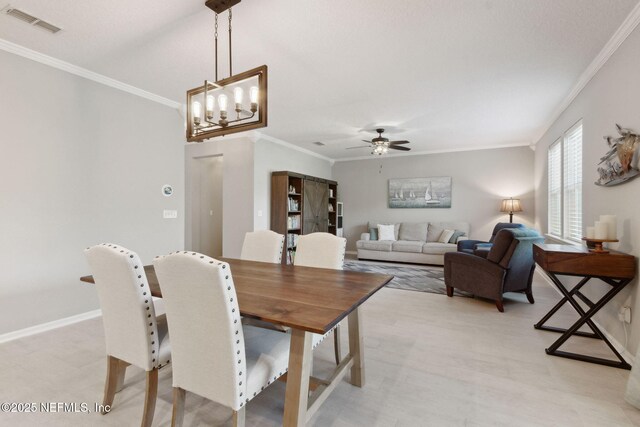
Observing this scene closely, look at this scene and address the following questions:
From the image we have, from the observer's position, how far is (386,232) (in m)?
7.04

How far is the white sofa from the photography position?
20.5ft

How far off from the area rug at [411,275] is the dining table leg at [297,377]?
336 cm

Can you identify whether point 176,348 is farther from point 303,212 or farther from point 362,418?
point 303,212

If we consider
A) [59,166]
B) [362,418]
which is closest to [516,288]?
[362,418]

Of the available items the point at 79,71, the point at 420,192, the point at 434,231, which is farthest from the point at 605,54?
the point at 79,71

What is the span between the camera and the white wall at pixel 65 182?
8.77 ft

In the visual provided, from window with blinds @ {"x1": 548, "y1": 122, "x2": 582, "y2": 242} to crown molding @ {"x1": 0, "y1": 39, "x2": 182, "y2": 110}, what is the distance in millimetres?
4957

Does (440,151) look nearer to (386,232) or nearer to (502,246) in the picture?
(386,232)

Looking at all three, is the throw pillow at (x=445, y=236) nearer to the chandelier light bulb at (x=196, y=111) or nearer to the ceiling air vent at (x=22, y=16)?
the chandelier light bulb at (x=196, y=111)

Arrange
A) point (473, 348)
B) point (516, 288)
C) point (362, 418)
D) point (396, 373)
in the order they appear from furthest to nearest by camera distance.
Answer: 1. point (516, 288)
2. point (473, 348)
3. point (396, 373)
4. point (362, 418)

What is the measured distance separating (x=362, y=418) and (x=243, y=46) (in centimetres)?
287

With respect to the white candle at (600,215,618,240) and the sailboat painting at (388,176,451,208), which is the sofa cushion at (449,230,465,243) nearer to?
the sailboat painting at (388,176,451,208)

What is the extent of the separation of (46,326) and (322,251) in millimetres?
2719

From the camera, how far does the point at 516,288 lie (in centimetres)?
362
